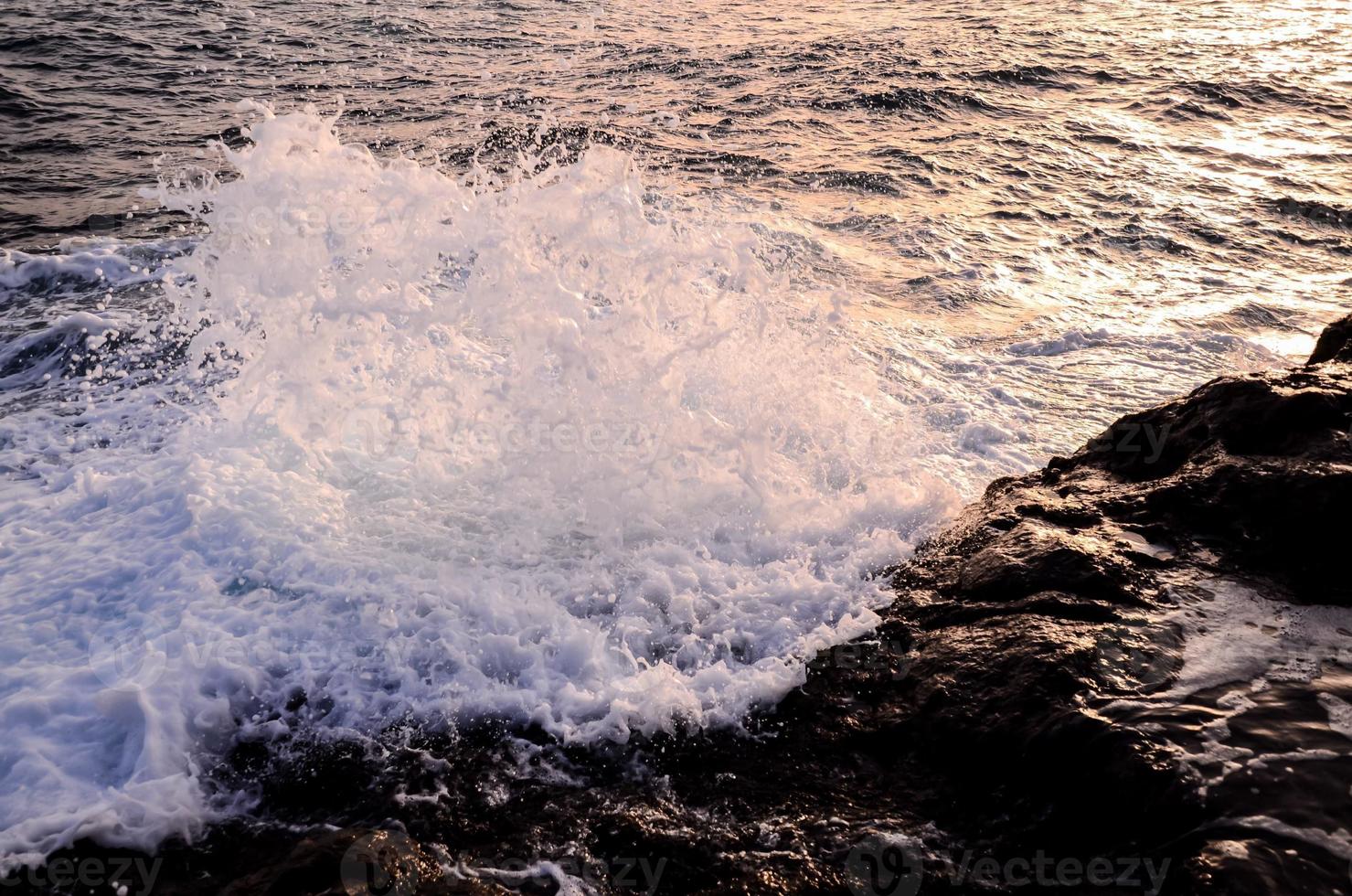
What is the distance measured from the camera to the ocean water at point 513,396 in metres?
3.30

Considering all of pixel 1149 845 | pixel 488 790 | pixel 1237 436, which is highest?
pixel 1237 436

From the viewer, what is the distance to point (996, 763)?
2799 mm

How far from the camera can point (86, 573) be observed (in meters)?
3.83

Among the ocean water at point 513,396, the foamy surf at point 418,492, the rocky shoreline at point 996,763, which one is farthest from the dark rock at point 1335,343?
the foamy surf at point 418,492

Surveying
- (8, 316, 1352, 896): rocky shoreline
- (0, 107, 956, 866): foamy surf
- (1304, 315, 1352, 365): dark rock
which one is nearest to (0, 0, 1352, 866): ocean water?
(0, 107, 956, 866): foamy surf

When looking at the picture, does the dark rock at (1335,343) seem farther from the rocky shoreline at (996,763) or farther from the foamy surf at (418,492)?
the foamy surf at (418,492)

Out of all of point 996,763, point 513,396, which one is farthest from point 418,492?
point 996,763

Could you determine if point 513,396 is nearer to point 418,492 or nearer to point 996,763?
point 418,492

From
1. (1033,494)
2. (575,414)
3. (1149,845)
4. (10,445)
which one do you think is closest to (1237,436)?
(1033,494)

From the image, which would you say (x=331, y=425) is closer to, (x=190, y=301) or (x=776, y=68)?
(x=190, y=301)

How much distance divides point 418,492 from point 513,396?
72 centimetres

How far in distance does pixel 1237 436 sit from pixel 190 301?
21.3 ft

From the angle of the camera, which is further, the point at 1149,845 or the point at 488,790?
the point at 488,790

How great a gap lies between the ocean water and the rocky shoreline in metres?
0.20
